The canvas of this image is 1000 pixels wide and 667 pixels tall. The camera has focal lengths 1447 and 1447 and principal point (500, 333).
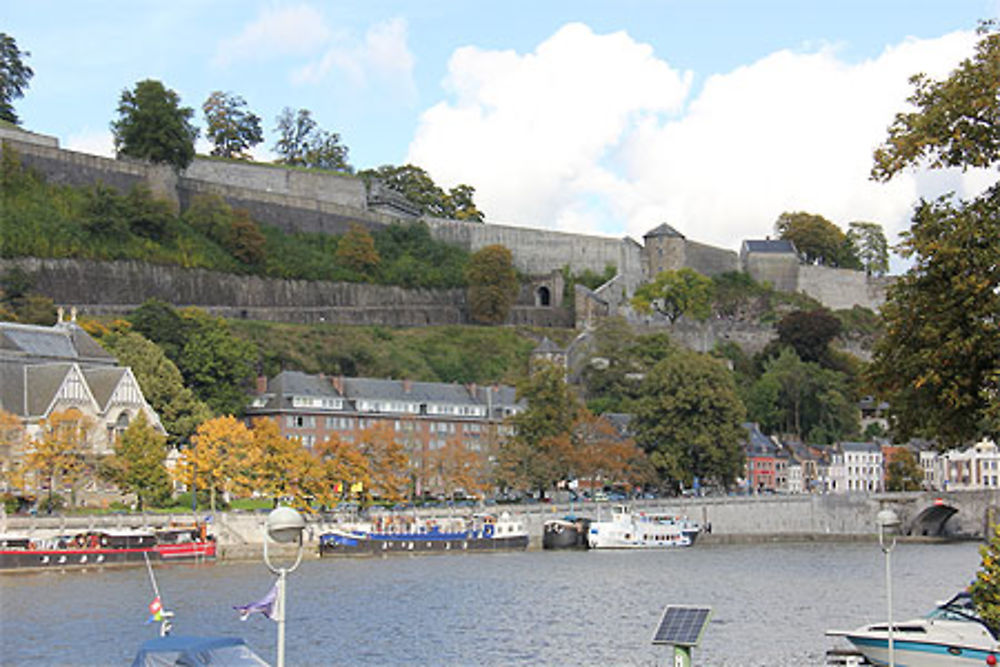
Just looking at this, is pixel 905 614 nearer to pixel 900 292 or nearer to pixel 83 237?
pixel 900 292

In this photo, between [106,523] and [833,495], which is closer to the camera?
[106,523]

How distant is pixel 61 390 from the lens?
Answer: 6844cm

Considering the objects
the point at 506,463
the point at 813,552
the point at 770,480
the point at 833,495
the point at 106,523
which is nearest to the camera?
the point at 106,523

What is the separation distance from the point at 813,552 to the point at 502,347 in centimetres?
4264

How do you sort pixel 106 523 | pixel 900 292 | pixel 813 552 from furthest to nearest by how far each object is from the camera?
pixel 813 552
pixel 106 523
pixel 900 292

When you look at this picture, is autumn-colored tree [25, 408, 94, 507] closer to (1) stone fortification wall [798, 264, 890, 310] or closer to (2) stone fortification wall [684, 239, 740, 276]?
(2) stone fortification wall [684, 239, 740, 276]

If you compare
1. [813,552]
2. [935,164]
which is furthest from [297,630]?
[813,552]

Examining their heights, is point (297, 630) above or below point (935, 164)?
below

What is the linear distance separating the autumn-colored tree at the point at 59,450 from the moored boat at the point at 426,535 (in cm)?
1143

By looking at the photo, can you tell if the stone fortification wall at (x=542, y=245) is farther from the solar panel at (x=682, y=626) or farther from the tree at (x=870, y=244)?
the solar panel at (x=682, y=626)

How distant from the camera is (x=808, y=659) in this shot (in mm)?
32125

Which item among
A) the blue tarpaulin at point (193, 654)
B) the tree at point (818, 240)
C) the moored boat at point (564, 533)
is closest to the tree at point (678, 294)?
the tree at point (818, 240)

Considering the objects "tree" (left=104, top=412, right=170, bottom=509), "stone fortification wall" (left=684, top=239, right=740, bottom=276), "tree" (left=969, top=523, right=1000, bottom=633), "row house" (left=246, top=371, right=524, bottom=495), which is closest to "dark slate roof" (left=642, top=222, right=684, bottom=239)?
"stone fortification wall" (left=684, top=239, right=740, bottom=276)

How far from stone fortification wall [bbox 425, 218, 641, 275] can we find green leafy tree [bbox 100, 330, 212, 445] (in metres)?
46.4
